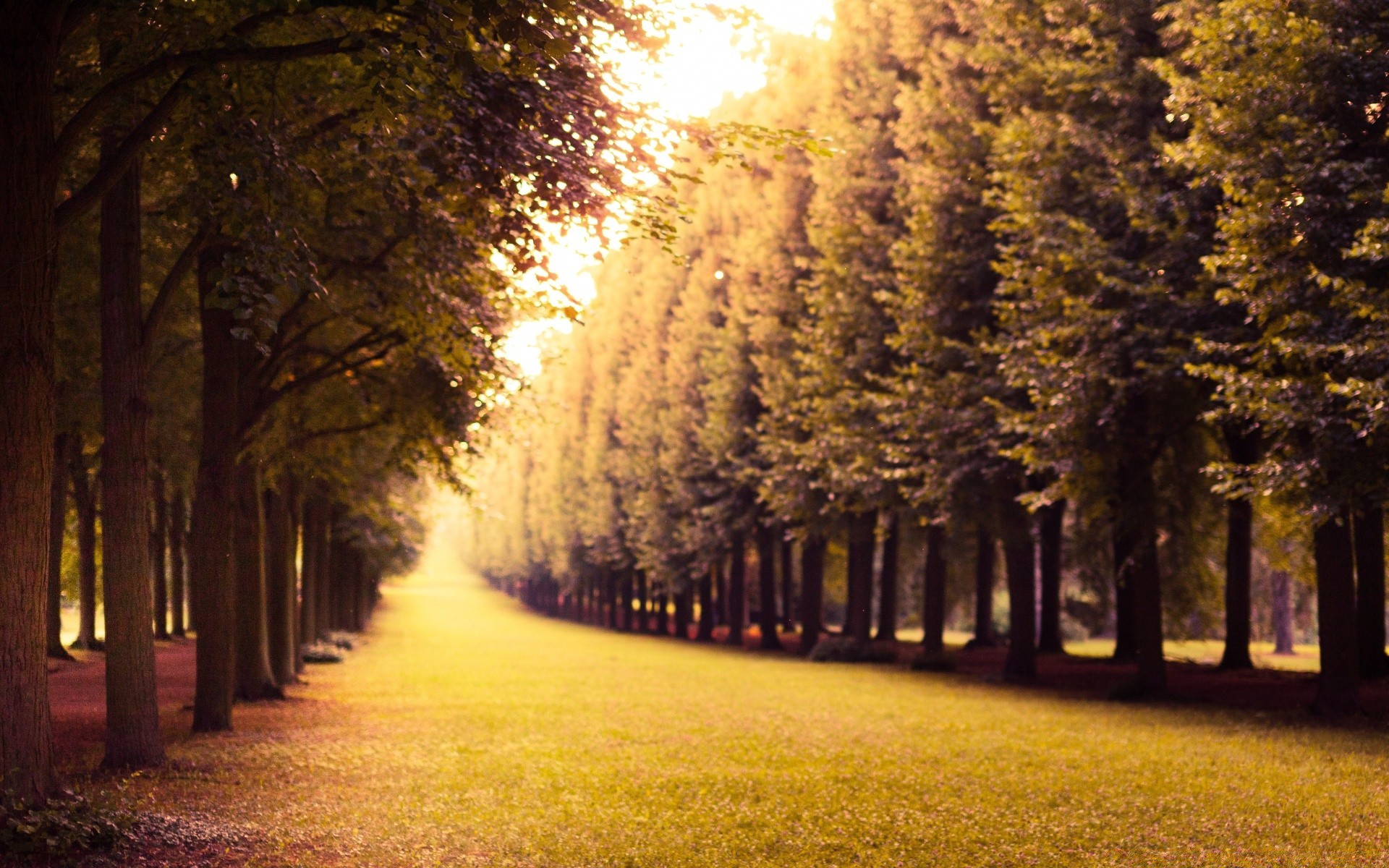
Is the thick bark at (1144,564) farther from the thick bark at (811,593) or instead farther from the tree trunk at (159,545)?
the tree trunk at (159,545)

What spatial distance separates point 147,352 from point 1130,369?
14162mm

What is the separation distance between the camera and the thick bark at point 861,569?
102 feet

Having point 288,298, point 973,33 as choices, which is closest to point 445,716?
point 288,298

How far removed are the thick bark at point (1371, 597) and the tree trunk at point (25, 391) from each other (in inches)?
871

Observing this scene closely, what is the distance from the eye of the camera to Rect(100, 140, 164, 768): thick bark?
1092 cm

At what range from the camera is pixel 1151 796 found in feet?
35.8

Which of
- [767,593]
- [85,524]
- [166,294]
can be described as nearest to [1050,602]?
[767,593]

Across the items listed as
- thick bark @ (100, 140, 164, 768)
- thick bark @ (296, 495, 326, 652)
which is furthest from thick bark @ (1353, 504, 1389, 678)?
thick bark @ (296, 495, 326, 652)

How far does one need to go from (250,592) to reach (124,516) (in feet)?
23.9

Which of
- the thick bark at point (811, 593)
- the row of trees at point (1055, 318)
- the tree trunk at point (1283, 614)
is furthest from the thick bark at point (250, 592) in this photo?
the tree trunk at point (1283, 614)

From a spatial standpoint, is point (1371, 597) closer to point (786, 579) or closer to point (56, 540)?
point (786, 579)

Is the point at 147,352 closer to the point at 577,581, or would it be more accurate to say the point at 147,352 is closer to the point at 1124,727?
the point at 1124,727

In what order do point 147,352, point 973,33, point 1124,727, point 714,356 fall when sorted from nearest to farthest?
1. point 147,352
2. point 1124,727
3. point 973,33
4. point 714,356

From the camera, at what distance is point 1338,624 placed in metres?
16.6
